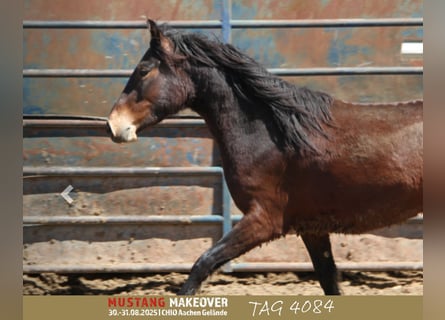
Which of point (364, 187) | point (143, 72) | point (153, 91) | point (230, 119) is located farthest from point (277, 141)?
point (143, 72)

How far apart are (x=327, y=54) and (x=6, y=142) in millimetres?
2439

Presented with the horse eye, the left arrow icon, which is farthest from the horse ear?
the left arrow icon

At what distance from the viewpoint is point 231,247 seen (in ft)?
15.1

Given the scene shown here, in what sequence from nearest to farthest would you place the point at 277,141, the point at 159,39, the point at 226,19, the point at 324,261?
the point at 277,141 → the point at 159,39 → the point at 324,261 → the point at 226,19

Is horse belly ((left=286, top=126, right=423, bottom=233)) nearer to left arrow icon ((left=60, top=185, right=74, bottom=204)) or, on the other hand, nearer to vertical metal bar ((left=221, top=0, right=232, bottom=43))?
vertical metal bar ((left=221, top=0, right=232, bottom=43))

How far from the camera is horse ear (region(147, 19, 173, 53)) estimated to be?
15.9 ft

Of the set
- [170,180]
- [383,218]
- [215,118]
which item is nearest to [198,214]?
[170,180]

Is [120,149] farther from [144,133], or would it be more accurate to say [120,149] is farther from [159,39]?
[159,39]

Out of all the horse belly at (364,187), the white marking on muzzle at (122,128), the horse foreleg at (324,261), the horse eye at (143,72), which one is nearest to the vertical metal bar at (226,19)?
the horse eye at (143,72)

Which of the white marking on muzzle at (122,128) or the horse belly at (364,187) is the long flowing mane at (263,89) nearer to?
the horse belly at (364,187)

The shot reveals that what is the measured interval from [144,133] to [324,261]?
1623mm

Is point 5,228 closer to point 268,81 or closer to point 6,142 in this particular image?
point 6,142

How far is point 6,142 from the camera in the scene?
421 centimetres

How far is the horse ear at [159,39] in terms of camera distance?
15.9ft
